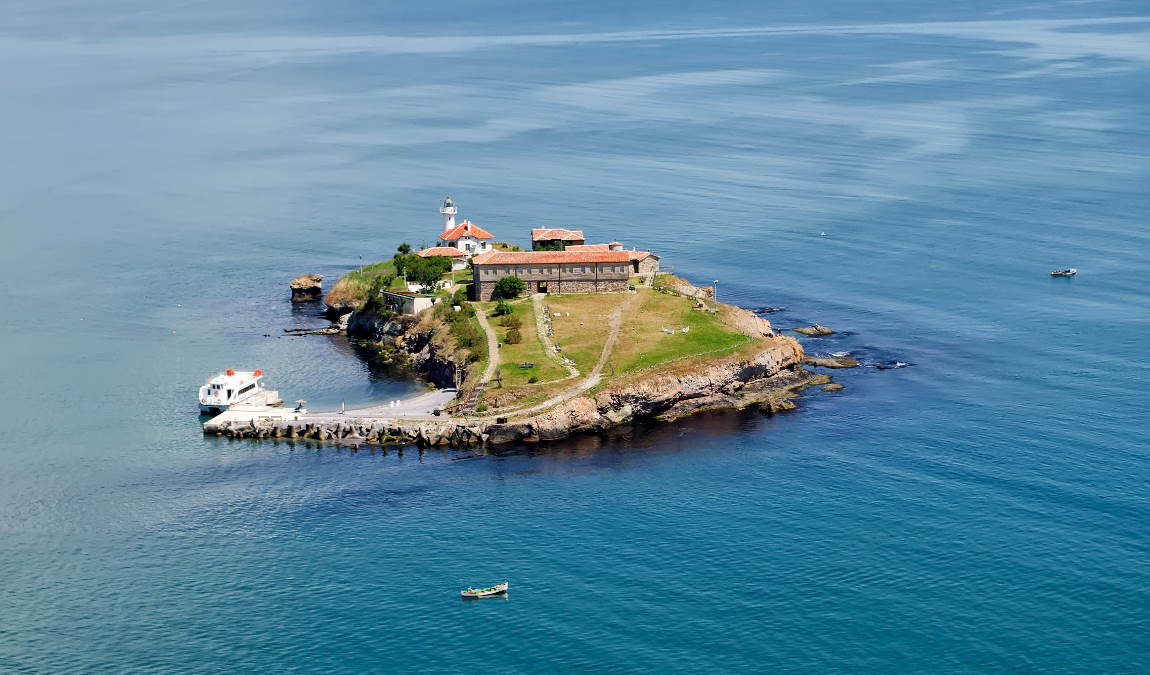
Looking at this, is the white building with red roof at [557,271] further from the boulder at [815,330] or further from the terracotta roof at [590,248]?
the boulder at [815,330]

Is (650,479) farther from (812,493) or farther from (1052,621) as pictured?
(1052,621)

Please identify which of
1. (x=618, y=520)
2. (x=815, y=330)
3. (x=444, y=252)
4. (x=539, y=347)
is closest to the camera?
(x=618, y=520)

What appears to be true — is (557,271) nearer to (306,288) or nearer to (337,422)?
(337,422)

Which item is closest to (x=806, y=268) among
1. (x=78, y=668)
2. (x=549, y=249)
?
(x=549, y=249)

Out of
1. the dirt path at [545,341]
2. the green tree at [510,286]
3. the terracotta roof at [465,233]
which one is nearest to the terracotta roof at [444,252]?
the terracotta roof at [465,233]

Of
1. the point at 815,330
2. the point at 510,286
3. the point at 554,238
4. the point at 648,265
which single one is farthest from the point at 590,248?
the point at 815,330
